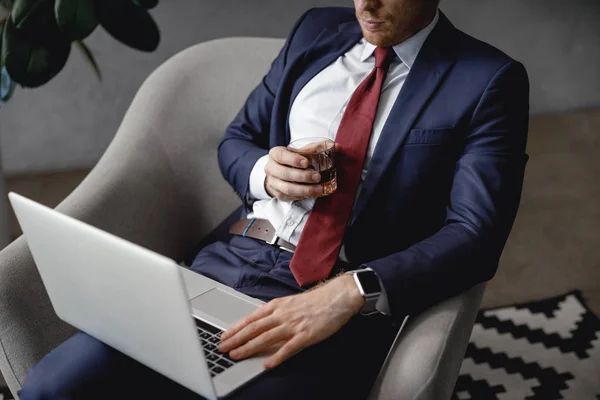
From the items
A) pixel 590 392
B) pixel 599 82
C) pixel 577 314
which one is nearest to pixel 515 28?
pixel 599 82

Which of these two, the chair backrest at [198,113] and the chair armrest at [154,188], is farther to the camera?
the chair backrest at [198,113]

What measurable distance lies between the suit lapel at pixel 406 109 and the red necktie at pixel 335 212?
0.03 m

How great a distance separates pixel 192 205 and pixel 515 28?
221 centimetres

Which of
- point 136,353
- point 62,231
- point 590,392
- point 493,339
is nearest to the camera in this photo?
point 62,231

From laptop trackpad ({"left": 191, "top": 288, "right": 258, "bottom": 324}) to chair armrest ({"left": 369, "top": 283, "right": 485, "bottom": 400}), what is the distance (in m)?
0.29

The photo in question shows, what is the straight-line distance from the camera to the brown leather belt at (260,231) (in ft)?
5.31

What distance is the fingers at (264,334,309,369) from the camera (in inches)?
49.6

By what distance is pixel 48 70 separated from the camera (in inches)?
78.5

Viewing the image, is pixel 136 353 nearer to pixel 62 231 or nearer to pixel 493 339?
pixel 62 231

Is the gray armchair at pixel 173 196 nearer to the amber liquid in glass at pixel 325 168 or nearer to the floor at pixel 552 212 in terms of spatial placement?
the amber liquid in glass at pixel 325 168

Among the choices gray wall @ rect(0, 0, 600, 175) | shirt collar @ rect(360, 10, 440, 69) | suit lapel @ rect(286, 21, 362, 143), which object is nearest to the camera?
shirt collar @ rect(360, 10, 440, 69)

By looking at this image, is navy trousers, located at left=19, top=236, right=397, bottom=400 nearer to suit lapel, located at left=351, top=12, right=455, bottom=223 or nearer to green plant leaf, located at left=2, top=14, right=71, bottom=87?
suit lapel, located at left=351, top=12, right=455, bottom=223

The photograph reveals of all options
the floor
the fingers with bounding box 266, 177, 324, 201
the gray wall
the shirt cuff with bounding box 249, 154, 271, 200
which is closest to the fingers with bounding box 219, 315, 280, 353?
the fingers with bounding box 266, 177, 324, 201

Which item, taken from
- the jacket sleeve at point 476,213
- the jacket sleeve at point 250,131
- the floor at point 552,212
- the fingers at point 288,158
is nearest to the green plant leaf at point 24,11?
the jacket sleeve at point 250,131
